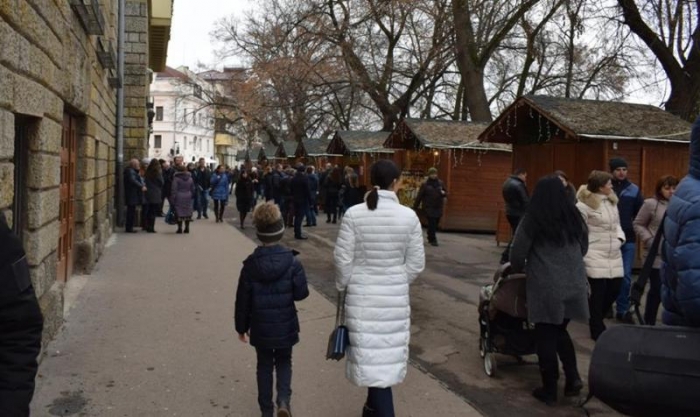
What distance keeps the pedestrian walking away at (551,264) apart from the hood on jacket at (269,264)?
5.59 feet

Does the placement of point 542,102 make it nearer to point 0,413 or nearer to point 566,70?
point 0,413

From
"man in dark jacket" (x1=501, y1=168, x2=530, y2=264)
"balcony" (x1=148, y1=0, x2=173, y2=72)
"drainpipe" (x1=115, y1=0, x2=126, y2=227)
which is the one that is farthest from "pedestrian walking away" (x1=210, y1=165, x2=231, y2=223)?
"man in dark jacket" (x1=501, y1=168, x2=530, y2=264)

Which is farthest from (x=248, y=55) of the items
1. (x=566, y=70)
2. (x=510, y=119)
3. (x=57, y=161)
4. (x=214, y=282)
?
(x=57, y=161)

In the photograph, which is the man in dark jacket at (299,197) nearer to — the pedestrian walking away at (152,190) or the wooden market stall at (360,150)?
the pedestrian walking away at (152,190)

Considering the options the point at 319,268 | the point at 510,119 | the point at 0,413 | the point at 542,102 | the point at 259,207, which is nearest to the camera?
the point at 0,413

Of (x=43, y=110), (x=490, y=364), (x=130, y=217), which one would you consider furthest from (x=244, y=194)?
(x=490, y=364)

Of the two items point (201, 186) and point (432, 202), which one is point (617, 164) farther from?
point (201, 186)

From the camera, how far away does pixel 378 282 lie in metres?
4.15

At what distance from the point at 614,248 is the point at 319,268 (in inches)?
235

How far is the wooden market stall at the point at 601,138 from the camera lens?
1162 cm

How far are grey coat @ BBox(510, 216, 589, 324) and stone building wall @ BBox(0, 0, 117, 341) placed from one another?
3.45m

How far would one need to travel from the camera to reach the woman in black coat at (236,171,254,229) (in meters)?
18.6

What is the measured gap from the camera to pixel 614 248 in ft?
21.8

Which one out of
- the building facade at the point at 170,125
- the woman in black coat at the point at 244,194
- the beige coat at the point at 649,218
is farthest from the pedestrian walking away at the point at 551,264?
the building facade at the point at 170,125
